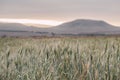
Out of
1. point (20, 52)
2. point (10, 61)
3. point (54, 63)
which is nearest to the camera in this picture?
point (54, 63)

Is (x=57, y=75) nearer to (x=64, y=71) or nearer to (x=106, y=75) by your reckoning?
(x=64, y=71)

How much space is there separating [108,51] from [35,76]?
1117 mm

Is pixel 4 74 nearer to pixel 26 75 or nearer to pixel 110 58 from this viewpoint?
pixel 26 75

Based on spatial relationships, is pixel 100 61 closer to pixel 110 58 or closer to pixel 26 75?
pixel 110 58

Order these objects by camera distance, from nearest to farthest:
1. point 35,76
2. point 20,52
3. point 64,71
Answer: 1. point 35,76
2. point 64,71
3. point 20,52

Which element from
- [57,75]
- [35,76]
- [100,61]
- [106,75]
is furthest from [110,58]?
[35,76]

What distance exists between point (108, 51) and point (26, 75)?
1.15 m

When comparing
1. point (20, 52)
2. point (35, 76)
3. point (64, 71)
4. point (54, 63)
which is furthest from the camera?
point (20, 52)

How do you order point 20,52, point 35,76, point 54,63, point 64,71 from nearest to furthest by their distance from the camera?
point 35,76 → point 64,71 → point 54,63 → point 20,52

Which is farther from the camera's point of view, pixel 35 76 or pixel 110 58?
pixel 110 58

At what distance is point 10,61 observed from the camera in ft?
11.6

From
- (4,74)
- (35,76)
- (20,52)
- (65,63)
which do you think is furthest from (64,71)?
(20,52)

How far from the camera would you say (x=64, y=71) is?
299 cm

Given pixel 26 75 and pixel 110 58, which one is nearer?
pixel 26 75
